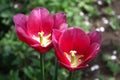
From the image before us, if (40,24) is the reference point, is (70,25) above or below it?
below

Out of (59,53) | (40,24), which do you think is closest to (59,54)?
(59,53)

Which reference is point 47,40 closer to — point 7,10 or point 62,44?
point 62,44

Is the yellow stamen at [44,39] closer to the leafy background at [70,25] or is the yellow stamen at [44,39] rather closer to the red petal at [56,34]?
the red petal at [56,34]

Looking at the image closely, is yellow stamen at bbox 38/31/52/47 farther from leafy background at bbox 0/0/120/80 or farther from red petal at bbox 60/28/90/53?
leafy background at bbox 0/0/120/80

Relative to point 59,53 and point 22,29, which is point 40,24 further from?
point 59,53

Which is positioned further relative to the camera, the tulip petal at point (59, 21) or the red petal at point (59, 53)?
the tulip petal at point (59, 21)

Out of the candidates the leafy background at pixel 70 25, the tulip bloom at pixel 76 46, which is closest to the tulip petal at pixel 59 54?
the tulip bloom at pixel 76 46

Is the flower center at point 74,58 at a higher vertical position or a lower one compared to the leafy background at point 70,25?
higher
